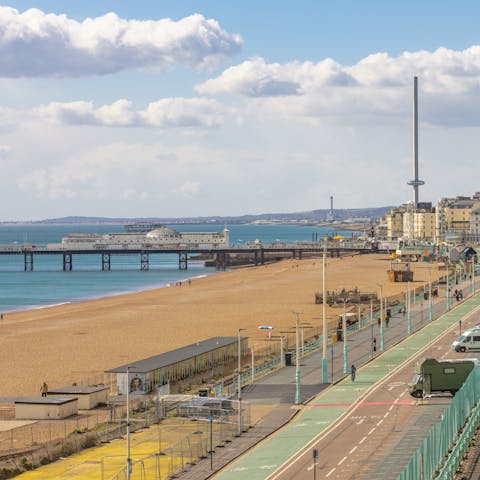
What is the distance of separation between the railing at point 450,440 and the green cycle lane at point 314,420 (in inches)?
271

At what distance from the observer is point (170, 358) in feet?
215

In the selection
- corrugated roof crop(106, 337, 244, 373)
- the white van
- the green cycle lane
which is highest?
the white van

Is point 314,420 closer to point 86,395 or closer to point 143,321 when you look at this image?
point 86,395

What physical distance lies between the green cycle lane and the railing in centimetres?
688

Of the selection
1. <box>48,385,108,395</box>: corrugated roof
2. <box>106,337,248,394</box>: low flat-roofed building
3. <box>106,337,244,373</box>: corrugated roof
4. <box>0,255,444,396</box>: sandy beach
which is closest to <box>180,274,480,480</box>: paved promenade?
<box>106,337,248,394</box>: low flat-roofed building

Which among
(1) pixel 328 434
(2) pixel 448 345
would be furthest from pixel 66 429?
(2) pixel 448 345

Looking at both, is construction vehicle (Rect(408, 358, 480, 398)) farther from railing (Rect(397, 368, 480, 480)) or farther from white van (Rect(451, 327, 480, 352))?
white van (Rect(451, 327, 480, 352))

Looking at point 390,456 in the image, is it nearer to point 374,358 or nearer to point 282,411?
point 282,411

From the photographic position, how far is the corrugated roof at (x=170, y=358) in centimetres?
6081

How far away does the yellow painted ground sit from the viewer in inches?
1598

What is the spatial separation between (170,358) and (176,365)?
1920mm

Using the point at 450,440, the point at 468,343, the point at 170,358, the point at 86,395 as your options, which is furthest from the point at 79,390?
the point at 468,343

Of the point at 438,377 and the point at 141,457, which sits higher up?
the point at 438,377

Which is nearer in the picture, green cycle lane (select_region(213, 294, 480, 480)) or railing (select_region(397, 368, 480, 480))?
railing (select_region(397, 368, 480, 480))
